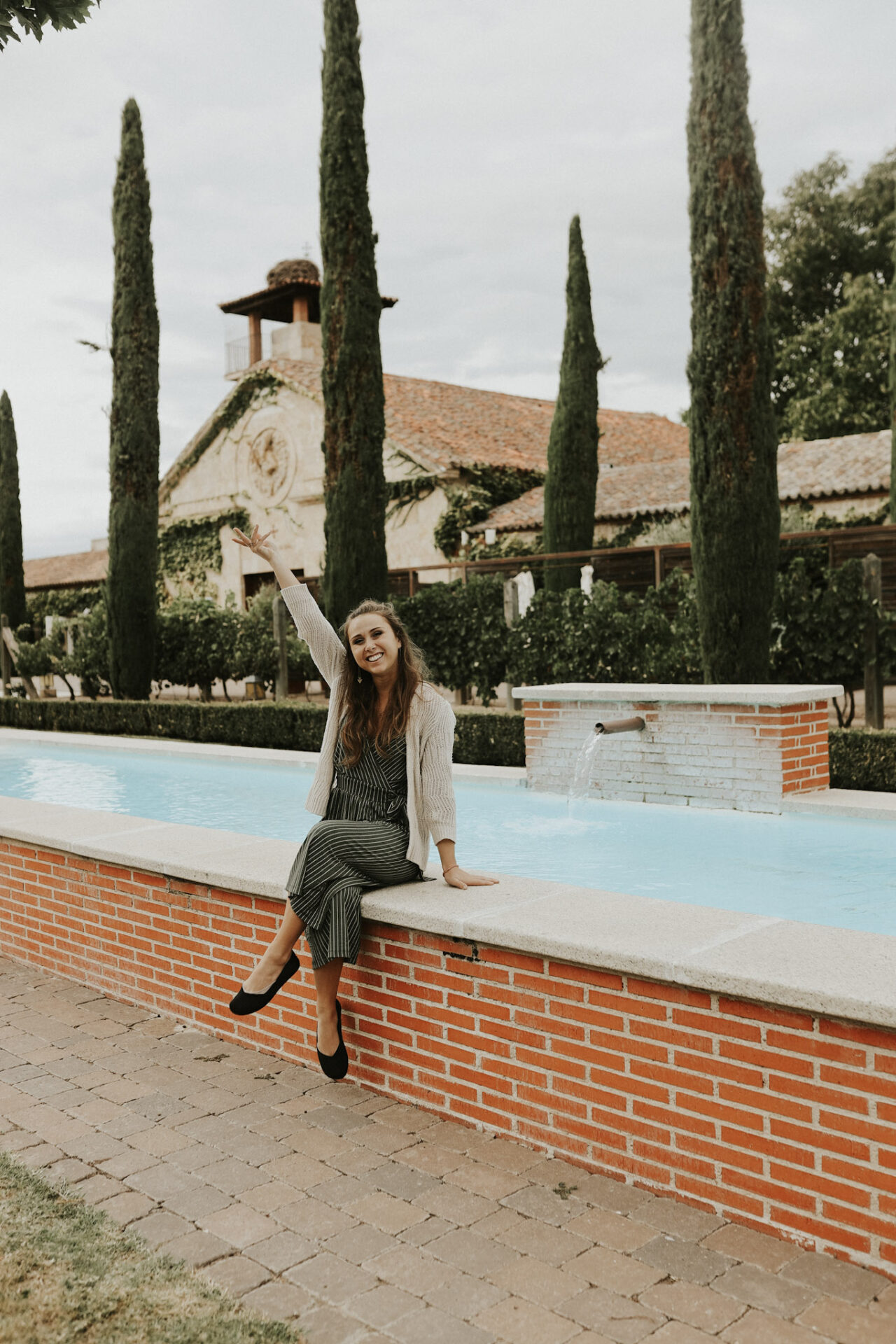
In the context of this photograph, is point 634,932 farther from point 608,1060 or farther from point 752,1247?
point 752,1247

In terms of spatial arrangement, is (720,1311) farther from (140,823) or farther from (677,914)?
(140,823)

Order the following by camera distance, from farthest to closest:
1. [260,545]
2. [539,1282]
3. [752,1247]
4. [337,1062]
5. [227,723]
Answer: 1. [227,723]
2. [260,545]
3. [337,1062]
4. [752,1247]
5. [539,1282]

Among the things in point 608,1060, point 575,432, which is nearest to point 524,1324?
point 608,1060

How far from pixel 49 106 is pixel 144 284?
9995 millimetres

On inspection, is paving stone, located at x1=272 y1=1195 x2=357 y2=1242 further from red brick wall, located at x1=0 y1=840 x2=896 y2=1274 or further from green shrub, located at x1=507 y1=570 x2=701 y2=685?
green shrub, located at x1=507 y1=570 x2=701 y2=685

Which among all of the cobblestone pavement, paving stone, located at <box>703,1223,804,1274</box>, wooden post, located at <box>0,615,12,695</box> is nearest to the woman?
the cobblestone pavement

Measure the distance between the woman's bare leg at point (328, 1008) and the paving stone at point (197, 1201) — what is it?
661mm

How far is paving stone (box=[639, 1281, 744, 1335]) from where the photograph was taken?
2273 mm

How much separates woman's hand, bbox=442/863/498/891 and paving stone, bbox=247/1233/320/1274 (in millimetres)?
1271

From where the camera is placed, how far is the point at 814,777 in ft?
25.0

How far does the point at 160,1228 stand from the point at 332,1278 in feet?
1.67

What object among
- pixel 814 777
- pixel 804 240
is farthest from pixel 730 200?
pixel 804 240

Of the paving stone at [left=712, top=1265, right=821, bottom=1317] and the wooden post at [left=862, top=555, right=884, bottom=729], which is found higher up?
the wooden post at [left=862, top=555, right=884, bottom=729]

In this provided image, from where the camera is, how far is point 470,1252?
258 centimetres
